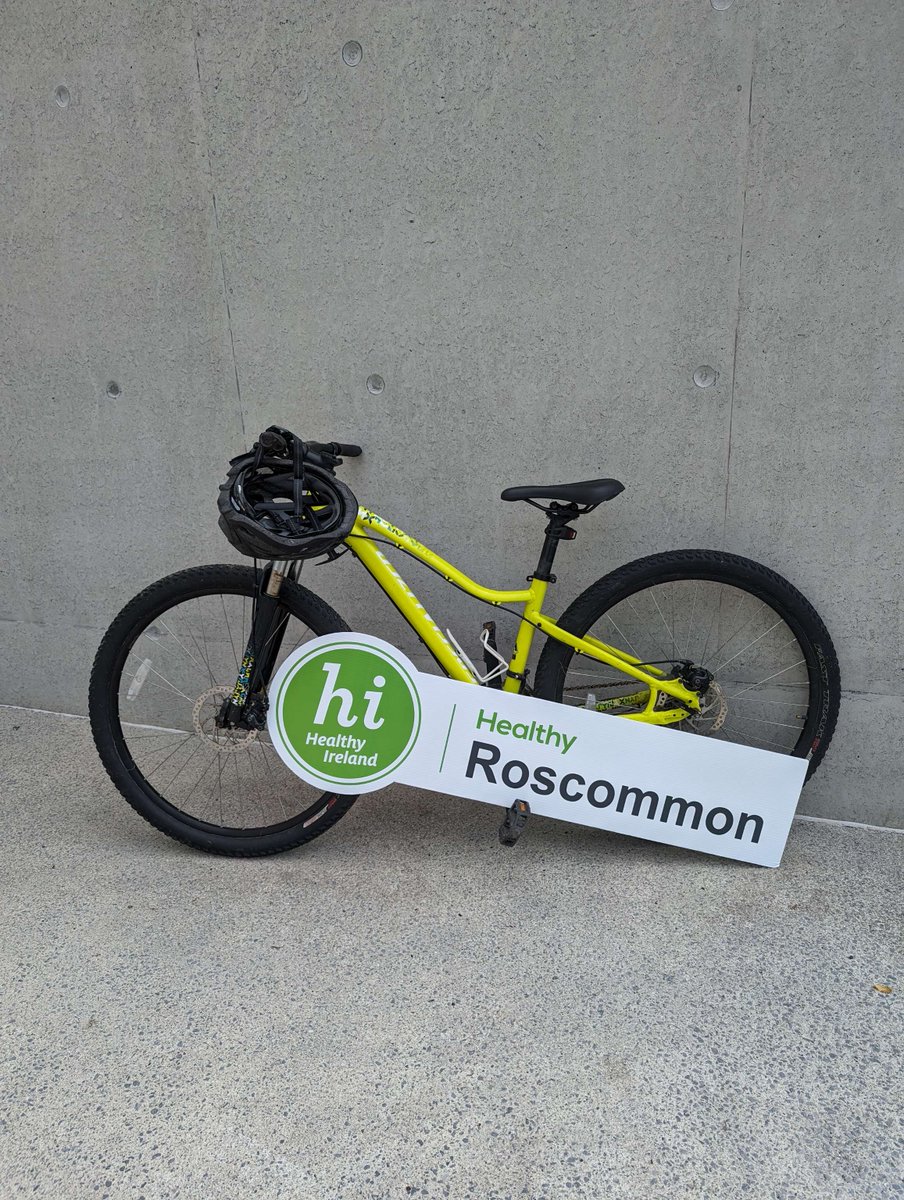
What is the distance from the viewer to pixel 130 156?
2.70 m

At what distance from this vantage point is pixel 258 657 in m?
2.40

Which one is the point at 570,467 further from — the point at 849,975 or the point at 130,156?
the point at 130,156

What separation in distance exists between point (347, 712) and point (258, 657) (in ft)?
0.99

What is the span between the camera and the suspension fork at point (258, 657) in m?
2.39

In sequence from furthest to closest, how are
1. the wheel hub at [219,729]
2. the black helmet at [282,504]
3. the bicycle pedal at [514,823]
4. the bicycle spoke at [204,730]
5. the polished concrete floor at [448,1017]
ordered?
the bicycle spoke at [204,730]
the wheel hub at [219,729]
the bicycle pedal at [514,823]
the black helmet at [282,504]
the polished concrete floor at [448,1017]

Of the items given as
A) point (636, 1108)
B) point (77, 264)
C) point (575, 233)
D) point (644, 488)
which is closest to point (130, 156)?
point (77, 264)

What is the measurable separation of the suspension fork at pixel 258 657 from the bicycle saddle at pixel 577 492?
671 mm

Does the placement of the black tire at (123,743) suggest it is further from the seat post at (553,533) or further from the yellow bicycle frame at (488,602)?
the seat post at (553,533)

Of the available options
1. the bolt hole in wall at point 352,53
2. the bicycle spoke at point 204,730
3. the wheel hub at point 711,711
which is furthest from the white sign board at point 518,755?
the bolt hole in wall at point 352,53

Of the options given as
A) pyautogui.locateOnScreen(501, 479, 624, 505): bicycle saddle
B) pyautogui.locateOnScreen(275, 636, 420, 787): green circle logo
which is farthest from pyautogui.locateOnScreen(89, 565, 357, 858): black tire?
pyautogui.locateOnScreen(501, 479, 624, 505): bicycle saddle

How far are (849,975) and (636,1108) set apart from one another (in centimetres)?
68

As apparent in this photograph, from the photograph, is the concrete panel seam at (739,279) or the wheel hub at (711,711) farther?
the wheel hub at (711,711)

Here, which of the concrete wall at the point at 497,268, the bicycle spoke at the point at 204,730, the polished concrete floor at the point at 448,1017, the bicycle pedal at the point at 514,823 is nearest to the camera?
the polished concrete floor at the point at 448,1017

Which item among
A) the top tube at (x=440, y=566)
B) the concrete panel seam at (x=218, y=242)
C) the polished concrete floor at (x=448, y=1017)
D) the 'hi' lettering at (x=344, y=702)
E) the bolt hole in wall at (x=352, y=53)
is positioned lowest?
the polished concrete floor at (x=448, y=1017)
